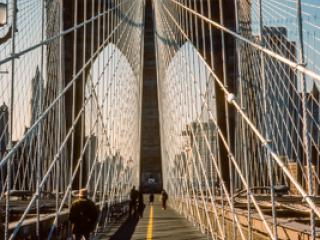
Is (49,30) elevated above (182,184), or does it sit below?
above

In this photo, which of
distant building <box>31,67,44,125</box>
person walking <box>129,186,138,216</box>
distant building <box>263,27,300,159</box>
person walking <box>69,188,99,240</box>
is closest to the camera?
person walking <box>69,188,99,240</box>

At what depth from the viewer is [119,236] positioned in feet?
30.2

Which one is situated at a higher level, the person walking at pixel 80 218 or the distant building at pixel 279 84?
the distant building at pixel 279 84

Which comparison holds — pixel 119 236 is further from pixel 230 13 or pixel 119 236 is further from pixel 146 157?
pixel 146 157

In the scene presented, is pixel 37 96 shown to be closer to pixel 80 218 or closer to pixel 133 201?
pixel 80 218

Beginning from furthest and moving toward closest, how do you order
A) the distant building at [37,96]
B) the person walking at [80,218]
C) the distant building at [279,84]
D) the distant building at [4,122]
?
the distant building at [4,122] < the distant building at [279,84] < the distant building at [37,96] < the person walking at [80,218]

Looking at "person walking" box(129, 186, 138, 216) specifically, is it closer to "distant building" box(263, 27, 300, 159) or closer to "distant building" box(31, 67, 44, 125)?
"distant building" box(31, 67, 44, 125)

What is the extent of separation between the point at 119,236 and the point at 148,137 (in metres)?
28.4

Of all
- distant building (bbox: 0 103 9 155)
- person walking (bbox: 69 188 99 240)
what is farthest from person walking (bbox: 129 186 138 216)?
person walking (bbox: 69 188 99 240)

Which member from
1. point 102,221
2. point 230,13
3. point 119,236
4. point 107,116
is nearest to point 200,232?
point 119,236

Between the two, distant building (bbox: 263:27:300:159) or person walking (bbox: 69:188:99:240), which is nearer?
person walking (bbox: 69:188:99:240)

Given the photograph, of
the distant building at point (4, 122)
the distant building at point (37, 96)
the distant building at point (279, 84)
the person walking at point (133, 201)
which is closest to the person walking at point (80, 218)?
the distant building at point (37, 96)

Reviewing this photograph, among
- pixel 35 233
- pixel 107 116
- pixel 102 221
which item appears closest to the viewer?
pixel 35 233

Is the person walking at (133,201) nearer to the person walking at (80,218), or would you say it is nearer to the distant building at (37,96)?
the distant building at (37,96)
